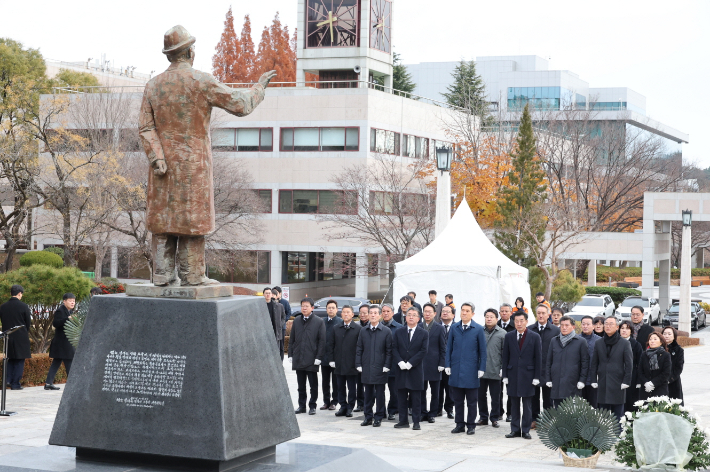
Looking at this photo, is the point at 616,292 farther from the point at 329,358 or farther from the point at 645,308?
the point at 329,358

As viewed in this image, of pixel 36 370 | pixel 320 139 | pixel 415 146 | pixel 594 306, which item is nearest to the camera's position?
pixel 36 370

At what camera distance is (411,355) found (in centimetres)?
1248

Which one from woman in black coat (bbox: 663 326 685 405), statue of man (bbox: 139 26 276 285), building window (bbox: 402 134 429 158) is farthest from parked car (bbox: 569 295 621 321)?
statue of man (bbox: 139 26 276 285)

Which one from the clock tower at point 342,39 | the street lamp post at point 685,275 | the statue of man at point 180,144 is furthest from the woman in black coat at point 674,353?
the clock tower at point 342,39

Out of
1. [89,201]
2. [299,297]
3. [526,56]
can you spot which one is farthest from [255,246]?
[526,56]

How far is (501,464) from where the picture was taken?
30.7 ft

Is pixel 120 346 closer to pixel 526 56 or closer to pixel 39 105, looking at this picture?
pixel 39 105

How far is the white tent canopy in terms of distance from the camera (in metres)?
20.7

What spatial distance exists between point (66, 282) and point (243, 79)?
51864 millimetres

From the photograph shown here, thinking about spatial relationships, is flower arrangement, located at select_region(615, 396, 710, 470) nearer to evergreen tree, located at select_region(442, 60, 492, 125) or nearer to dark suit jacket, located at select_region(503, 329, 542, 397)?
dark suit jacket, located at select_region(503, 329, 542, 397)

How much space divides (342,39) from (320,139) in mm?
5693

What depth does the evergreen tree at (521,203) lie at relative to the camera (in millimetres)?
32000

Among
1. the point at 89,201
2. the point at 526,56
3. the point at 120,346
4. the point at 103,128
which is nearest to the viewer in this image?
the point at 120,346

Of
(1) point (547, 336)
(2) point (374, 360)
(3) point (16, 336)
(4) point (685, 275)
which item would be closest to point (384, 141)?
(4) point (685, 275)
